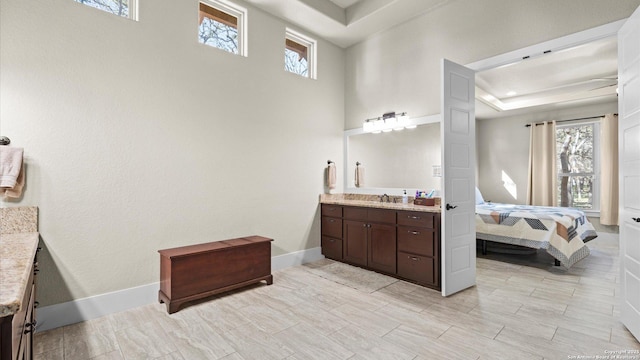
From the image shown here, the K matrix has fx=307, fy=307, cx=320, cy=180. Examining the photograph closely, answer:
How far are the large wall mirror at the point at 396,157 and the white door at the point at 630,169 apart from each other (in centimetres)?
166

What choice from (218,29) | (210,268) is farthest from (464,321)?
(218,29)

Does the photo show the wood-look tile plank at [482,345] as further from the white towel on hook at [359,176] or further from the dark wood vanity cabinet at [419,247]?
the white towel on hook at [359,176]

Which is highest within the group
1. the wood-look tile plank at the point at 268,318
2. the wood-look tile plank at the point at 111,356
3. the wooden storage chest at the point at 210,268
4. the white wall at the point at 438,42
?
the white wall at the point at 438,42

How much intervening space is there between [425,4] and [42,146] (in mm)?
4229

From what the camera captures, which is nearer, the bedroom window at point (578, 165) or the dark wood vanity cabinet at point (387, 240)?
the dark wood vanity cabinet at point (387, 240)

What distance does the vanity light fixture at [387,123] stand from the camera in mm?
4186

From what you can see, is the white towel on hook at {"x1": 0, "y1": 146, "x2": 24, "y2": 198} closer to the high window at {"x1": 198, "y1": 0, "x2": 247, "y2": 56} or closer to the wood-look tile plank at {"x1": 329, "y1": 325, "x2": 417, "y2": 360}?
the high window at {"x1": 198, "y1": 0, "x2": 247, "y2": 56}

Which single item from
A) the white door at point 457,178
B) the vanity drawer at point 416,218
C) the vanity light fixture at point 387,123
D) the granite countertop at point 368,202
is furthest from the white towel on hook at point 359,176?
the white door at point 457,178

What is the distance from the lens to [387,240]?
3.75 m

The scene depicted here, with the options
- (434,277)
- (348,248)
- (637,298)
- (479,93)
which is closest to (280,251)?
(348,248)

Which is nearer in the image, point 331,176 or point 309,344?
point 309,344

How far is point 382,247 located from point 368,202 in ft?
2.19

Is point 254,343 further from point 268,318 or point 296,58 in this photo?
point 296,58

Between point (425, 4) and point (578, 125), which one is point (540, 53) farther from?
point (578, 125)
